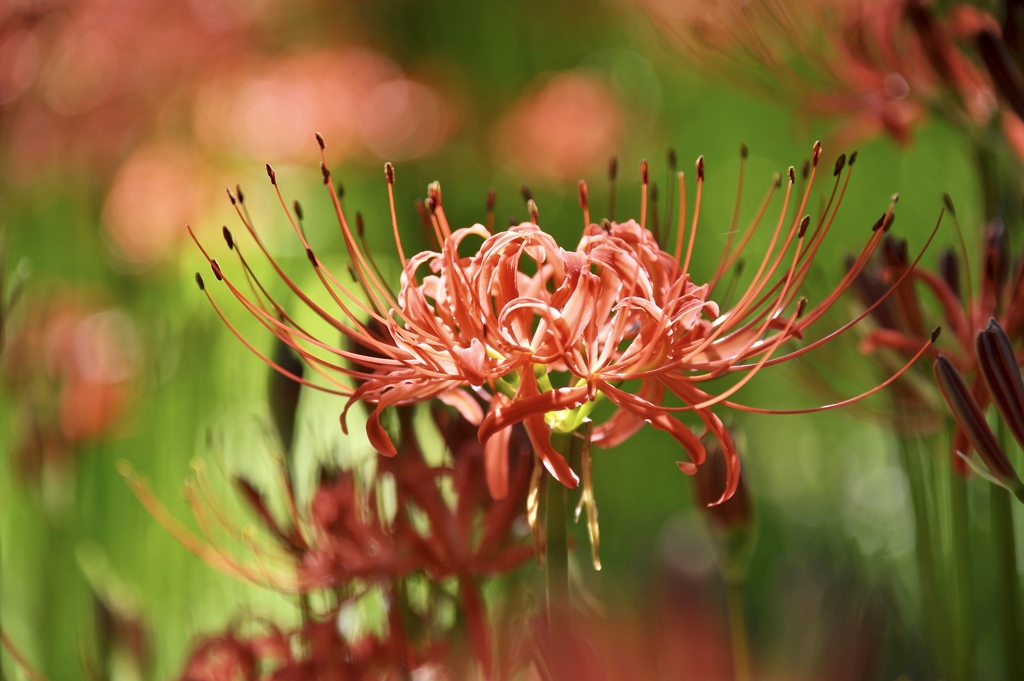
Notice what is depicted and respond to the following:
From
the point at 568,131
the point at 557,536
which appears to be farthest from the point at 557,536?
the point at 568,131

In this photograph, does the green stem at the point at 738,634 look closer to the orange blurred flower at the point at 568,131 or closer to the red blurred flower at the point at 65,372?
the red blurred flower at the point at 65,372

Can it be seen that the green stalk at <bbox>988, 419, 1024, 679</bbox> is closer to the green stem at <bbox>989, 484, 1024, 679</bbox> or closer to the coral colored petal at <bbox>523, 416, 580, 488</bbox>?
the green stem at <bbox>989, 484, 1024, 679</bbox>

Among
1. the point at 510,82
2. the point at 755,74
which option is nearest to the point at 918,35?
the point at 755,74

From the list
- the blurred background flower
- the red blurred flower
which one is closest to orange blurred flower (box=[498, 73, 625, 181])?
the blurred background flower

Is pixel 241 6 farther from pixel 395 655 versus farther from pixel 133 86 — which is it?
pixel 395 655

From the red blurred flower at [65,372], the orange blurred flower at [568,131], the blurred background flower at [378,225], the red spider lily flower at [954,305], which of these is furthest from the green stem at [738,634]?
the orange blurred flower at [568,131]

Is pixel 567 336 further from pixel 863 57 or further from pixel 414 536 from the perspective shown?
pixel 863 57
